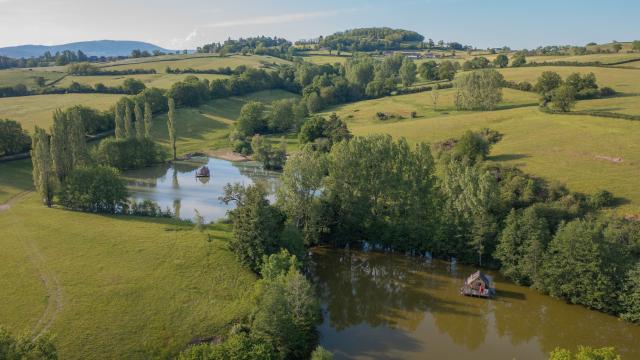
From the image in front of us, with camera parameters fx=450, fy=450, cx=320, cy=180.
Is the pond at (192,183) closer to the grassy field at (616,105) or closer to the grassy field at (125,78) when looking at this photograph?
the grassy field at (125,78)

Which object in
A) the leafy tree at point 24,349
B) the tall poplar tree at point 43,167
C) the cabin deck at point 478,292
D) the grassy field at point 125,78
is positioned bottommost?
the cabin deck at point 478,292

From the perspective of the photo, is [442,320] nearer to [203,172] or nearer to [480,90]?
[203,172]

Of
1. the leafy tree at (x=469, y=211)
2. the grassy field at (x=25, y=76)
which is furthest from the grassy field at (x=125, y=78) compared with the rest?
the leafy tree at (x=469, y=211)

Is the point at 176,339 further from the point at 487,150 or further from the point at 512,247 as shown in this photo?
the point at 487,150

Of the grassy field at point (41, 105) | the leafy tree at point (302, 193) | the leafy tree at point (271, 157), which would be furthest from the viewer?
the grassy field at point (41, 105)

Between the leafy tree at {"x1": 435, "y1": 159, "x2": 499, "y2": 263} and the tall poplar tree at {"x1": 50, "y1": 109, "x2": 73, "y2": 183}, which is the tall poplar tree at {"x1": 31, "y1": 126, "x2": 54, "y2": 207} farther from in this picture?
the leafy tree at {"x1": 435, "y1": 159, "x2": 499, "y2": 263}

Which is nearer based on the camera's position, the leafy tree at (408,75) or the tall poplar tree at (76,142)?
the tall poplar tree at (76,142)
